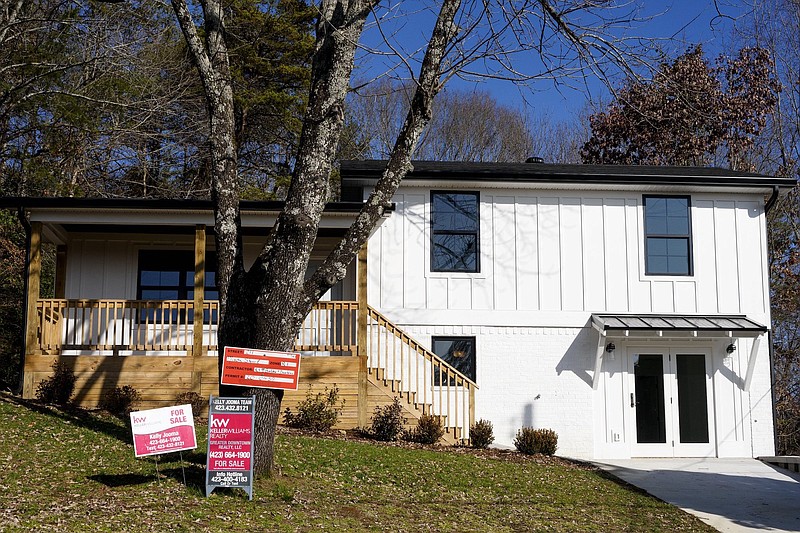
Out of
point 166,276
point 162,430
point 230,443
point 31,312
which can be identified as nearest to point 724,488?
point 230,443

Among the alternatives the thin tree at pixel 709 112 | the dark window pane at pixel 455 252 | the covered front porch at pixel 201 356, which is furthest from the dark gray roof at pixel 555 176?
the thin tree at pixel 709 112

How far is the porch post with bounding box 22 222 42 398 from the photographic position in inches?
575

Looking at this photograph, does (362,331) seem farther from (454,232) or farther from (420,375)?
(454,232)

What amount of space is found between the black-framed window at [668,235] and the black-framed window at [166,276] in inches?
355

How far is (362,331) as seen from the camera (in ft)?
49.7

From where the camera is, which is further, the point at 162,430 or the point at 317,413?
the point at 317,413

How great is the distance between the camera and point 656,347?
55.5 ft

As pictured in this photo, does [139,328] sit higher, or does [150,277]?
[150,277]

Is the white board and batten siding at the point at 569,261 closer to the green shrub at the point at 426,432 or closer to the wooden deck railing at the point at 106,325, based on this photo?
the green shrub at the point at 426,432

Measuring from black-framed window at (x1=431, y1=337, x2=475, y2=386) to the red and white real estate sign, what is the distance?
7549 millimetres

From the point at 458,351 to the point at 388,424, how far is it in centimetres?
307

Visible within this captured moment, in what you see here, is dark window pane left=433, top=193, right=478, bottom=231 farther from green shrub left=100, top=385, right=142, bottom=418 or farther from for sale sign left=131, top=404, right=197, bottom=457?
for sale sign left=131, top=404, right=197, bottom=457

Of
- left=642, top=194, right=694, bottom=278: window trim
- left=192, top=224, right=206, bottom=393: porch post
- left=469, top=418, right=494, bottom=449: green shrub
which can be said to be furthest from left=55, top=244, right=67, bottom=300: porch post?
left=642, top=194, right=694, bottom=278: window trim

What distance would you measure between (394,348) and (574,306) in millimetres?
4172
